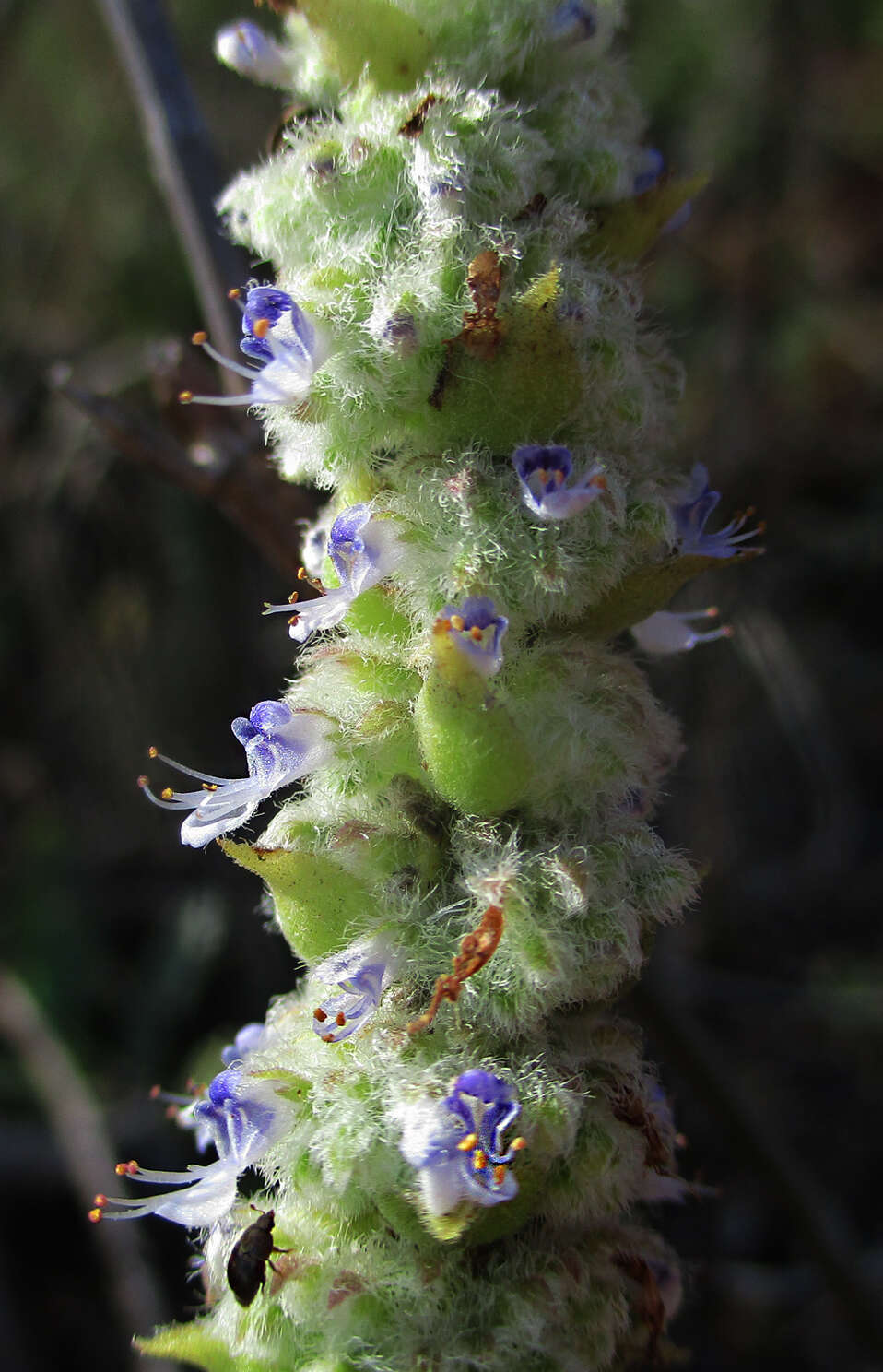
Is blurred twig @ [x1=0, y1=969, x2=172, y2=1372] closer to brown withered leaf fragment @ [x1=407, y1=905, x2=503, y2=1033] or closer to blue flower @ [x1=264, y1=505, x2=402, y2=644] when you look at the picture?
brown withered leaf fragment @ [x1=407, y1=905, x2=503, y2=1033]

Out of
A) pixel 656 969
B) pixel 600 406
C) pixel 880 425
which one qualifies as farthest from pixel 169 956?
pixel 880 425

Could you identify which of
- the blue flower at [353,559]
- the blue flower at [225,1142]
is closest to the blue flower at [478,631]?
the blue flower at [353,559]

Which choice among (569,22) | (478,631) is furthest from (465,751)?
(569,22)

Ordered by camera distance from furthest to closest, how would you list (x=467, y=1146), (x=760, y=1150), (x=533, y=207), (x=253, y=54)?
(x=760, y=1150)
(x=253, y=54)
(x=533, y=207)
(x=467, y=1146)

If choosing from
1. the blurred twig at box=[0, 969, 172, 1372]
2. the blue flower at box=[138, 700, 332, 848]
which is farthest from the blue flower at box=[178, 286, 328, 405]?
the blurred twig at box=[0, 969, 172, 1372]

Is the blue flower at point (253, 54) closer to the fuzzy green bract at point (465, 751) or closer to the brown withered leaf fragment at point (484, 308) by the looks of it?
the fuzzy green bract at point (465, 751)

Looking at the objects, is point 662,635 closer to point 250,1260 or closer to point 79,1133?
point 250,1260
